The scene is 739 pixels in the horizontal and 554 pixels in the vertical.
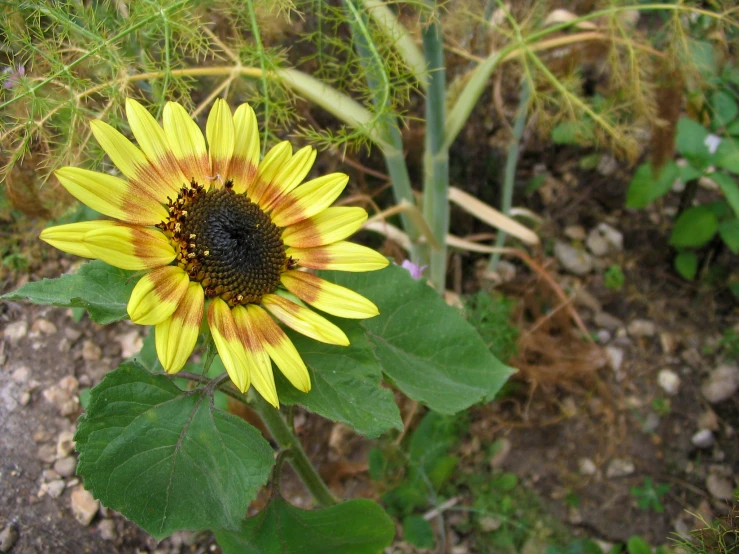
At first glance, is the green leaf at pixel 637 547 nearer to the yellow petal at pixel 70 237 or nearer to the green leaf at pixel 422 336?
the green leaf at pixel 422 336

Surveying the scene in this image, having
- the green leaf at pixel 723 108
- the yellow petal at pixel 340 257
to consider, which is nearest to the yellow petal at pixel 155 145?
the yellow petal at pixel 340 257

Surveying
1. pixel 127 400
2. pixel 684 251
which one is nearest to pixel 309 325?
pixel 127 400

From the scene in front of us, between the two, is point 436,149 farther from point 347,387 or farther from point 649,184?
point 347,387

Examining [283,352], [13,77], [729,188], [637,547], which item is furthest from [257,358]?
[729,188]

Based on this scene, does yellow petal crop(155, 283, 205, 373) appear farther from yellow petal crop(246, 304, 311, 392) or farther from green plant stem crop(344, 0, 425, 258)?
green plant stem crop(344, 0, 425, 258)

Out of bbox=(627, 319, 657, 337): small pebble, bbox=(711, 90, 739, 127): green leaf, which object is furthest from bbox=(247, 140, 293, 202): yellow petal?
bbox=(627, 319, 657, 337): small pebble

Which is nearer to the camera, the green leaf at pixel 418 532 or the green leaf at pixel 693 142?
the green leaf at pixel 418 532
